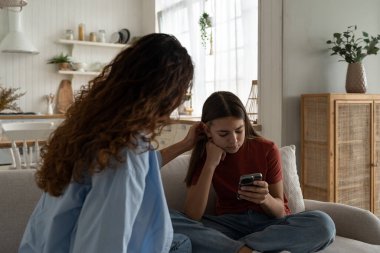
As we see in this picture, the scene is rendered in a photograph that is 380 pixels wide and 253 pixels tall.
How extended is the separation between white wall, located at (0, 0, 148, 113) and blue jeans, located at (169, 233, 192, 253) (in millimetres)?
4644

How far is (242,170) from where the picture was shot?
186 cm

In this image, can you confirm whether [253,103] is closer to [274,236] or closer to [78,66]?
[274,236]

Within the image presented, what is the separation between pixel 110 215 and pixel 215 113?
3.15 feet

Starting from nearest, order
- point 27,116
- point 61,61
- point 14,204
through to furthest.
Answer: point 14,204
point 27,116
point 61,61

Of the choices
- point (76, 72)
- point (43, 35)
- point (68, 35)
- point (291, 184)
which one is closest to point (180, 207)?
point (291, 184)

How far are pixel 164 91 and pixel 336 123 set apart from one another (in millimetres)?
2496

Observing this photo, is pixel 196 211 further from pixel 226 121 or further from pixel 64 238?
pixel 64 238

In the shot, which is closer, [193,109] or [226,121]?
[226,121]

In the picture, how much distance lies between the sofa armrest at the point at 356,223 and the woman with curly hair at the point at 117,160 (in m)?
1.23

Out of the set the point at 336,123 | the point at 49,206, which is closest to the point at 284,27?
the point at 336,123

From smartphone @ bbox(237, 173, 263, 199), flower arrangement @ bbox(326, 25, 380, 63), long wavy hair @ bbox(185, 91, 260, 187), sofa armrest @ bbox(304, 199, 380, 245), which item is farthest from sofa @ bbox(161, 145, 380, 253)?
flower arrangement @ bbox(326, 25, 380, 63)

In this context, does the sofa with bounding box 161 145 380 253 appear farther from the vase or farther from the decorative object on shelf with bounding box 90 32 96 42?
the decorative object on shelf with bounding box 90 32 96 42

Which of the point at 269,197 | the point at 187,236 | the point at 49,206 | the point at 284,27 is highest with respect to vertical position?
the point at 284,27

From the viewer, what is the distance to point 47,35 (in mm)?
5789
